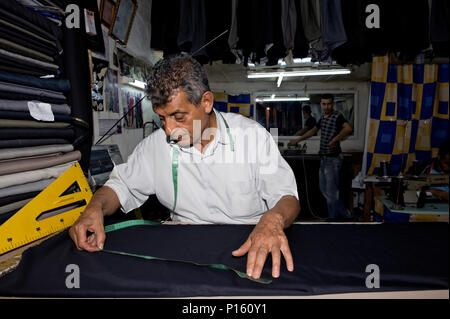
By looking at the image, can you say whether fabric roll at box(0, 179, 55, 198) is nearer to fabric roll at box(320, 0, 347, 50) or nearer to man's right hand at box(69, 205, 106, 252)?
man's right hand at box(69, 205, 106, 252)

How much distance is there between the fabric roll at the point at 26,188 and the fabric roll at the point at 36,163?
72 mm

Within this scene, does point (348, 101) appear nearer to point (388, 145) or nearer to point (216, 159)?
point (388, 145)

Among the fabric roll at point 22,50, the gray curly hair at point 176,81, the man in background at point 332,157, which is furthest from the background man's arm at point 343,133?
the fabric roll at point 22,50

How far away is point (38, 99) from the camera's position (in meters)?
1.35

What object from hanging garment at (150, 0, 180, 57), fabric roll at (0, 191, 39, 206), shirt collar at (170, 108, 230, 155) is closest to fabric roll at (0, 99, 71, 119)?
fabric roll at (0, 191, 39, 206)

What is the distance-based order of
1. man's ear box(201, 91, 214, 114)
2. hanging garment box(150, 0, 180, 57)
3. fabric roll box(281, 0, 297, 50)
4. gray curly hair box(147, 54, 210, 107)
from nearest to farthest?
1. gray curly hair box(147, 54, 210, 107)
2. man's ear box(201, 91, 214, 114)
3. fabric roll box(281, 0, 297, 50)
4. hanging garment box(150, 0, 180, 57)

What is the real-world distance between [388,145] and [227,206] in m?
5.81

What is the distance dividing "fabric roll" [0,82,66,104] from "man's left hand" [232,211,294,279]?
1192 mm

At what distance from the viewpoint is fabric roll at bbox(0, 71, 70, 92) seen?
1171mm

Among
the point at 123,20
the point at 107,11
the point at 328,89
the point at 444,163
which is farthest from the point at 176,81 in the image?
the point at 328,89

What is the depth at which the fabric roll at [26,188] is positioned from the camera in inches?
44.8

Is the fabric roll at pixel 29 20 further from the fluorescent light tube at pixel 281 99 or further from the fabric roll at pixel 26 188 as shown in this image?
the fluorescent light tube at pixel 281 99

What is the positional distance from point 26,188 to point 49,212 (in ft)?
0.49

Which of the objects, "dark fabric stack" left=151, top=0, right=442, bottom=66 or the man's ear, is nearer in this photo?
the man's ear
